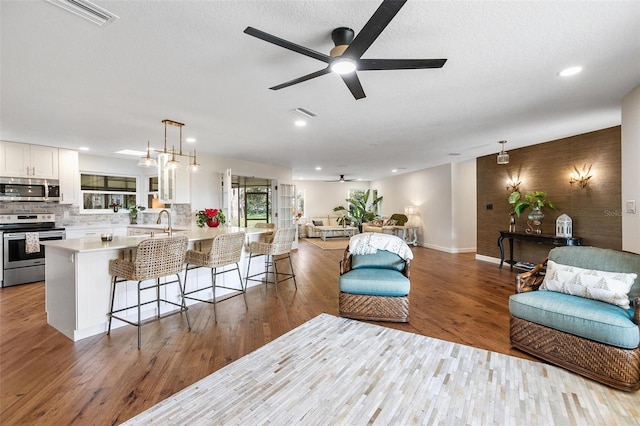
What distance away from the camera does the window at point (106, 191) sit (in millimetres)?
6316

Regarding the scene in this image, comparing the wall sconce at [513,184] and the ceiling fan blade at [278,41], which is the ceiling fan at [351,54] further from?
the wall sconce at [513,184]

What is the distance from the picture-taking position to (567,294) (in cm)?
251

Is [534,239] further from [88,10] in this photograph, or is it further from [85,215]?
[85,215]

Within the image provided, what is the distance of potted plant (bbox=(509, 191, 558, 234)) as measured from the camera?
5.25 meters

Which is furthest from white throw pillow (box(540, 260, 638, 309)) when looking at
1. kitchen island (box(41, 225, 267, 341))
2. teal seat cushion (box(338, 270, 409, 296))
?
kitchen island (box(41, 225, 267, 341))

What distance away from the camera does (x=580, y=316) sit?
2.17 m

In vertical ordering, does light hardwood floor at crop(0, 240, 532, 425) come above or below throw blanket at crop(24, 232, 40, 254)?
below

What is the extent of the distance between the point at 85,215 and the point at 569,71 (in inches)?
325

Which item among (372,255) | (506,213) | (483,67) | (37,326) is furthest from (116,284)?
(506,213)

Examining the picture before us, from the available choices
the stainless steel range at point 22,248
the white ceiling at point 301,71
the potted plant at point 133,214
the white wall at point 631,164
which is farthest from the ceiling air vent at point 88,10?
the potted plant at point 133,214

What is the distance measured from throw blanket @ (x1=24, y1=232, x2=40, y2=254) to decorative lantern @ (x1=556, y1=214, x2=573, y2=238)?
8928mm

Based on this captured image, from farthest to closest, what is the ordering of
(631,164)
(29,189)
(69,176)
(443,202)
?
1. (443,202)
2. (69,176)
3. (29,189)
4. (631,164)

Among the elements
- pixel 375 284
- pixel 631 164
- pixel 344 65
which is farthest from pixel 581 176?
pixel 344 65

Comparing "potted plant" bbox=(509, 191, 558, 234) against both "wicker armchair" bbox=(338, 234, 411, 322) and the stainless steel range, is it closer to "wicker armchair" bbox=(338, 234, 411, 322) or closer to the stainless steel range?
"wicker armchair" bbox=(338, 234, 411, 322)
